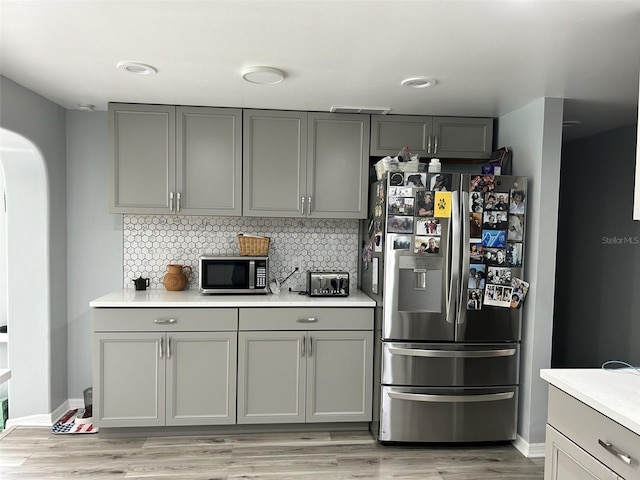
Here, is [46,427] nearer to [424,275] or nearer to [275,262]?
[275,262]

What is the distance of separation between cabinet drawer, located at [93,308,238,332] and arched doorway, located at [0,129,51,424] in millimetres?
579

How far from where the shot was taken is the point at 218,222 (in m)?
3.69

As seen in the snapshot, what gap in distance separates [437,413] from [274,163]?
204 centimetres

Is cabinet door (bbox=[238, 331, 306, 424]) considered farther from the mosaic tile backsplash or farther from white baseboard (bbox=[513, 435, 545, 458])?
white baseboard (bbox=[513, 435, 545, 458])

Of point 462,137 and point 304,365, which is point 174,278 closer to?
point 304,365

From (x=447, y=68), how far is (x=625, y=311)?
107 inches

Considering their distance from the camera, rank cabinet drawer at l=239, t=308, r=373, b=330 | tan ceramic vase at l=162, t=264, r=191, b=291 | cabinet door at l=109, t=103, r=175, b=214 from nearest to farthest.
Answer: cabinet drawer at l=239, t=308, r=373, b=330, cabinet door at l=109, t=103, r=175, b=214, tan ceramic vase at l=162, t=264, r=191, b=291

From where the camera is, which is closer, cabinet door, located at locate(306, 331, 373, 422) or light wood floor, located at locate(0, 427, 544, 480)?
light wood floor, located at locate(0, 427, 544, 480)

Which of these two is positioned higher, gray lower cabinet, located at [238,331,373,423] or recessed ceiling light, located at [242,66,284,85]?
recessed ceiling light, located at [242,66,284,85]

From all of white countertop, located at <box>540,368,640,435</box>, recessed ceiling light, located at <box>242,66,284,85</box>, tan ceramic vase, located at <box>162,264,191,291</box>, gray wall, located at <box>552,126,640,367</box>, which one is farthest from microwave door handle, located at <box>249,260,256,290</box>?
gray wall, located at <box>552,126,640,367</box>

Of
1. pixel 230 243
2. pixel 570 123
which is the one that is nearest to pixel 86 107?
pixel 230 243

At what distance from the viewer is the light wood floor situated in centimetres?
273

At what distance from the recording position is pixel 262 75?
2.52m

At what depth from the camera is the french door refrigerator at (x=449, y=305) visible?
9.58 feet
